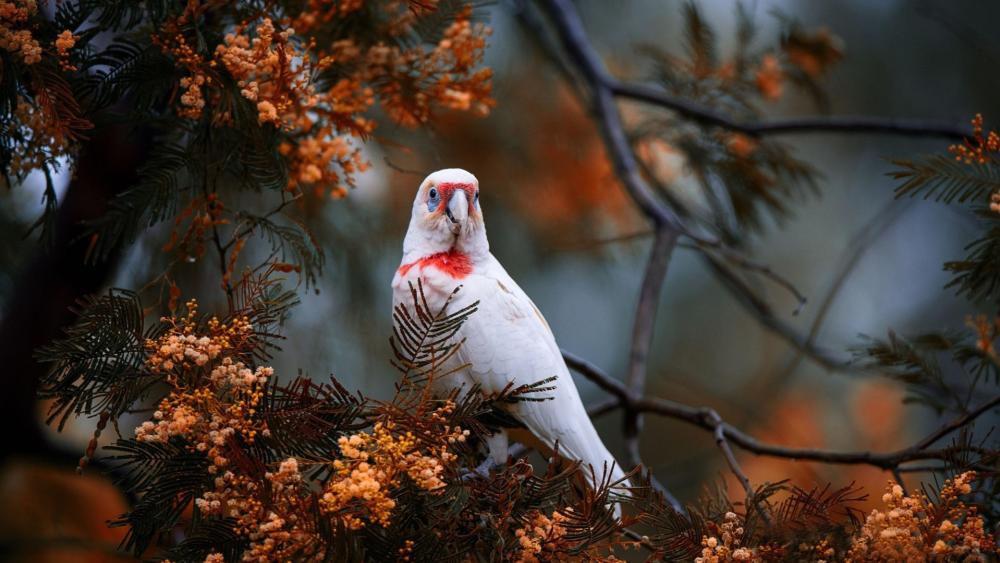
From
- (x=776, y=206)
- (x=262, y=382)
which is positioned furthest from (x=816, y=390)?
(x=262, y=382)

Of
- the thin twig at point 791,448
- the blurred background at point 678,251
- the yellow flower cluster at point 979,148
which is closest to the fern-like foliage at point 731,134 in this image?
the blurred background at point 678,251

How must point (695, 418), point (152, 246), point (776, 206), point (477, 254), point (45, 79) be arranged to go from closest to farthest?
point (45, 79)
point (477, 254)
point (695, 418)
point (152, 246)
point (776, 206)

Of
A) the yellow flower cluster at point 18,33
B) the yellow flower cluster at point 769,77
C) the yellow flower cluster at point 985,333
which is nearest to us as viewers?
the yellow flower cluster at point 18,33

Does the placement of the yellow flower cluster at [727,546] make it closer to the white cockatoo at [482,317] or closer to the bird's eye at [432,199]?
the white cockatoo at [482,317]

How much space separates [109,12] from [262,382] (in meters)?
0.90

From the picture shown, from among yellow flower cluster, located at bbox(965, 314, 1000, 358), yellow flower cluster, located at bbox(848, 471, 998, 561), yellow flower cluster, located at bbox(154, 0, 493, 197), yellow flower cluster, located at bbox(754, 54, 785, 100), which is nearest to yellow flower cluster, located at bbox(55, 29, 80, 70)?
yellow flower cluster, located at bbox(154, 0, 493, 197)

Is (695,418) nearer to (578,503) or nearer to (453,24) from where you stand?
(578,503)

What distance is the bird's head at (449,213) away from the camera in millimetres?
2088

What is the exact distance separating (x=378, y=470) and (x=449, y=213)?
89cm

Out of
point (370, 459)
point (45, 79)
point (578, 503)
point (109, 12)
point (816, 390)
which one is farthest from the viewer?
point (816, 390)

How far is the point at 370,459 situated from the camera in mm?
1381

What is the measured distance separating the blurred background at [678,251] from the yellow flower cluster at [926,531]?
121 cm

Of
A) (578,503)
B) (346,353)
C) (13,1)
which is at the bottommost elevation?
(578,503)

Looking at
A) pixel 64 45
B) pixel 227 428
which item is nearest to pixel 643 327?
pixel 227 428
